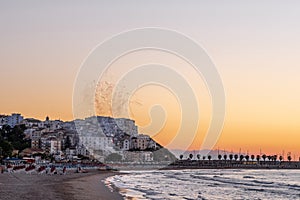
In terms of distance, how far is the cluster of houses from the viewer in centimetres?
11873

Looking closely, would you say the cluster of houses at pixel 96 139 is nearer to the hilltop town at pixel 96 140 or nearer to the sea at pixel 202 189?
the hilltop town at pixel 96 140

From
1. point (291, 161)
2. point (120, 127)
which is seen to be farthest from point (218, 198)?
point (291, 161)

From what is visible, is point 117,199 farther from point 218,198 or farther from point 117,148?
point 117,148

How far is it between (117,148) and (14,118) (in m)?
44.0

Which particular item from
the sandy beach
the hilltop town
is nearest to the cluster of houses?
the hilltop town

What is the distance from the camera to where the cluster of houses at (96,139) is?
119 meters

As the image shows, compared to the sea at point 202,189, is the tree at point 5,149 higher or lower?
higher

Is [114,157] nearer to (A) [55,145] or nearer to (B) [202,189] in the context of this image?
(A) [55,145]

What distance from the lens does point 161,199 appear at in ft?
79.3

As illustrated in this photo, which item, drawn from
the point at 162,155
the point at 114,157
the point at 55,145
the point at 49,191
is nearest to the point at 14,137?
the point at 55,145

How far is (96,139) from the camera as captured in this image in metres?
125

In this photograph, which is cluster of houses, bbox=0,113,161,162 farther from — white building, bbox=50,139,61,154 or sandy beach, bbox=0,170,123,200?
sandy beach, bbox=0,170,123,200

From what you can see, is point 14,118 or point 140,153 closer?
point 140,153

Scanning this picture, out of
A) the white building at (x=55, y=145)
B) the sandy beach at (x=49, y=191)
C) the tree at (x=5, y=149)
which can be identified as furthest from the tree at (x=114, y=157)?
the sandy beach at (x=49, y=191)
